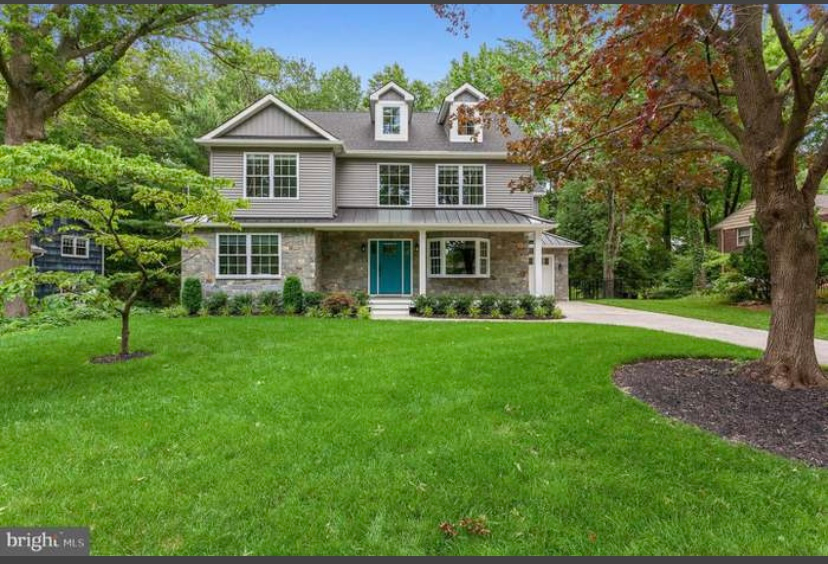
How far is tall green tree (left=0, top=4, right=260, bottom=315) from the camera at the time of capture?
10531mm

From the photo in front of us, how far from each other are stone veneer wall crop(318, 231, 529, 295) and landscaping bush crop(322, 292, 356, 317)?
239cm

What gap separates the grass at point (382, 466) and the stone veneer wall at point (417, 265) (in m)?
8.75

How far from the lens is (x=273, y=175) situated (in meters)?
14.2

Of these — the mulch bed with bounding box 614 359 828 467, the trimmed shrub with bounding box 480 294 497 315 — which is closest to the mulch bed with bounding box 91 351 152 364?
the mulch bed with bounding box 614 359 828 467

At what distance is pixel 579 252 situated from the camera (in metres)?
24.9

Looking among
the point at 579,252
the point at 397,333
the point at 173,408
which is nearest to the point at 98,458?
the point at 173,408

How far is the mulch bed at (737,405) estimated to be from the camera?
387cm

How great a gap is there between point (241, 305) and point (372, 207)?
5.60m

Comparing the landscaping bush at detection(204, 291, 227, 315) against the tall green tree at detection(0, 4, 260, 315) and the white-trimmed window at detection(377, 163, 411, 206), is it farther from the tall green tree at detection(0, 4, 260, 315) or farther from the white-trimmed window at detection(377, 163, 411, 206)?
the white-trimmed window at detection(377, 163, 411, 206)

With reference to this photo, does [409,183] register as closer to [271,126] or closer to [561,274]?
[271,126]

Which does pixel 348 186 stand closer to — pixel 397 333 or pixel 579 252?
pixel 397 333

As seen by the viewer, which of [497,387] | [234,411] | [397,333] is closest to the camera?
[234,411]

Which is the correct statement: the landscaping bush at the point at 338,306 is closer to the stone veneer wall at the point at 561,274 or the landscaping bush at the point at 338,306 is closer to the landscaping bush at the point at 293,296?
the landscaping bush at the point at 293,296

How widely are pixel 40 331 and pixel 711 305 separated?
20299mm
